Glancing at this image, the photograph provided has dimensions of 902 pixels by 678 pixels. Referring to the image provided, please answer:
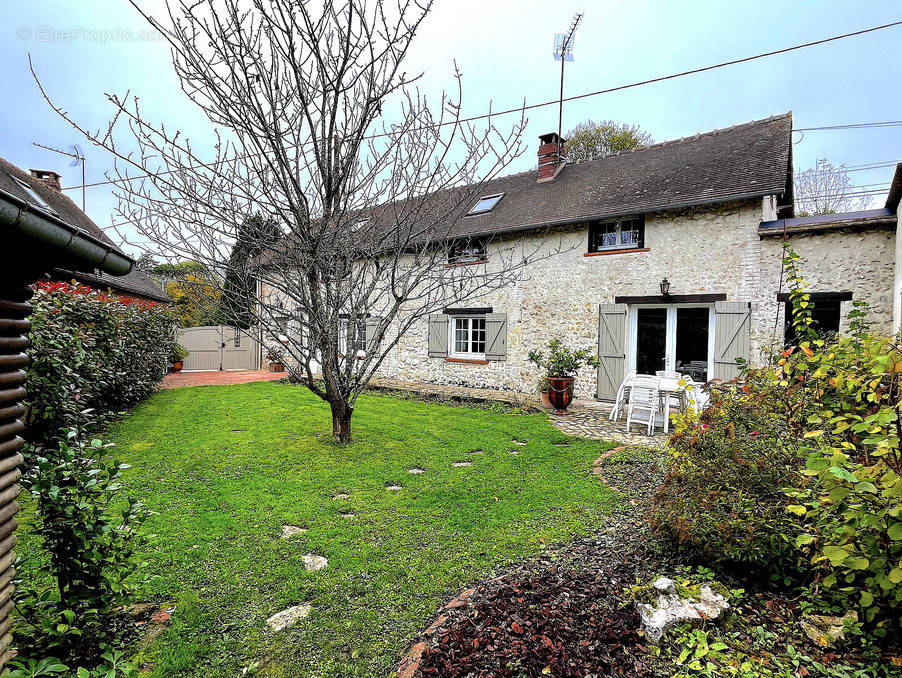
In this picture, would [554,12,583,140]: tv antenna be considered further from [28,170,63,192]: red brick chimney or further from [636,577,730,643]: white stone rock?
[28,170,63,192]: red brick chimney

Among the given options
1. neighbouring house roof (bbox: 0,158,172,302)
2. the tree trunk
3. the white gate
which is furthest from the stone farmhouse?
the white gate

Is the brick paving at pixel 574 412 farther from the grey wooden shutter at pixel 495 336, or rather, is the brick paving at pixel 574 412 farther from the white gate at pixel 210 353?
the white gate at pixel 210 353

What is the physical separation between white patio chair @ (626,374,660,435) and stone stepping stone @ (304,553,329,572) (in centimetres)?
518

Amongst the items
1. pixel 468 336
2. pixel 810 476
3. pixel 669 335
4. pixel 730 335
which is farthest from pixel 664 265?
pixel 810 476

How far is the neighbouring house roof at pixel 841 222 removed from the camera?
6484mm

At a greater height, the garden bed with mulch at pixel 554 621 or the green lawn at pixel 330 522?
the garden bed with mulch at pixel 554 621

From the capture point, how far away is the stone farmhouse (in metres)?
6.88

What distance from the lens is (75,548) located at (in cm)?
180

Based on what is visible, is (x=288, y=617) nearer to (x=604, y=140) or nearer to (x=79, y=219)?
(x=79, y=219)

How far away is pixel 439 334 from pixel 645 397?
19.5ft

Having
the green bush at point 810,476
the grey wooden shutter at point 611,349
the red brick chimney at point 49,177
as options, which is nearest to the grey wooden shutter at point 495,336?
the grey wooden shutter at point 611,349

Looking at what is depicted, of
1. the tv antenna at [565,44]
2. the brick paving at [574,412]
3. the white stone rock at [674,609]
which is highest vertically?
the tv antenna at [565,44]

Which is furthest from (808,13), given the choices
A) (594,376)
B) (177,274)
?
(177,274)

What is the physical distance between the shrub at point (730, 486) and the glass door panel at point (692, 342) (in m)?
5.40
